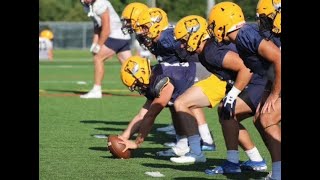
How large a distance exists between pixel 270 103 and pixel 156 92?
2172mm

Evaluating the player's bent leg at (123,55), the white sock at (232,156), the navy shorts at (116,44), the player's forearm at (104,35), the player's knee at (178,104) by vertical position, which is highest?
the player's knee at (178,104)

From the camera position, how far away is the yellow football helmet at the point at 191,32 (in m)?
8.55

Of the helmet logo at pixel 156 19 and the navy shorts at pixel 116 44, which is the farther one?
the navy shorts at pixel 116 44

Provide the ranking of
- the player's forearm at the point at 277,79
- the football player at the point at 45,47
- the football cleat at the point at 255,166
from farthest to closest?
the football player at the point at 45,47, the football cleat at the point at 255,166, the player's forearm at the point at 277,79

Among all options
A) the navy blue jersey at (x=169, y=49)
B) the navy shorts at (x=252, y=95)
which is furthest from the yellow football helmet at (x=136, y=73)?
the navy shorts at (x=252, y=95)

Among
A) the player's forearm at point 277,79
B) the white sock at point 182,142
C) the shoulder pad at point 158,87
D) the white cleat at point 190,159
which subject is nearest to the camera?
the player's forearm at point 277,79

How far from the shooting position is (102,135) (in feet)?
36.2

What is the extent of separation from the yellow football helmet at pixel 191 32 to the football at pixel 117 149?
3.97 feet

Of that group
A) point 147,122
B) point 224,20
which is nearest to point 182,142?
point 147,122

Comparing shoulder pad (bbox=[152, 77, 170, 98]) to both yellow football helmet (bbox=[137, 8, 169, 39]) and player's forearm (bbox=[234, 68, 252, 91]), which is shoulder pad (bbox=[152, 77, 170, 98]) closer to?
yellow football helmet (bbox=[137, 8, 169, 39])

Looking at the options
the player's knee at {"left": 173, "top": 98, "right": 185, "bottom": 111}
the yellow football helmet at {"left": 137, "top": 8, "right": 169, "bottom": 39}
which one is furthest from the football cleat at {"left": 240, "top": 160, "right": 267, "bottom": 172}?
the yellow football helmet at {"left": 137, "top": 8, "right": 169, "bottom": 39}

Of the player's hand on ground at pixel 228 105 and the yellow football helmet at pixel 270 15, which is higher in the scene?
the yellow football helmet at pixel 270 15

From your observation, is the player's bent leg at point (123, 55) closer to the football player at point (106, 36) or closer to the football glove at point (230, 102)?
the football player at point (106, 36)
